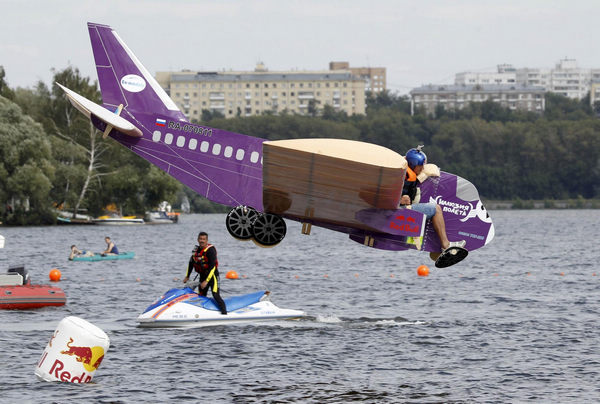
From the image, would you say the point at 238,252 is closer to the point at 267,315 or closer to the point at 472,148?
the point at 267,315

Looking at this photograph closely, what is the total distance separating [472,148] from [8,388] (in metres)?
171

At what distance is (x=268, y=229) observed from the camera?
1997 cm

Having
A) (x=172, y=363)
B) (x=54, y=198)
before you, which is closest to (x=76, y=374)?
(x=172, y=363)

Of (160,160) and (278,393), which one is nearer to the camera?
(160,160)

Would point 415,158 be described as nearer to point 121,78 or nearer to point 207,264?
point 121,78

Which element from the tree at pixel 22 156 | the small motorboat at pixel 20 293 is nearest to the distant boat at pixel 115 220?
the tree at pixel 22 156

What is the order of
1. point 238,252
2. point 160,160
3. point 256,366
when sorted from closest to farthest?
point 160,160
point 256,366
point 238,252

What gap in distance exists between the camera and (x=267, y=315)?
3816 cm

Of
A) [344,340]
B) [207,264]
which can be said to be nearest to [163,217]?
[344,340]

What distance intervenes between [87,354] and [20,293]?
16.4 meters

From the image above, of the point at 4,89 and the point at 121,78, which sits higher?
the point at 4,89

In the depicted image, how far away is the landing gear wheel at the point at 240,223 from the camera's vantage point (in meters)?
19.9

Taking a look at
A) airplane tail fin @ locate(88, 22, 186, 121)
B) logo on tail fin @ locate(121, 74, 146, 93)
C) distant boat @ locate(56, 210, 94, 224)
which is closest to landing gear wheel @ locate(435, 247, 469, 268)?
airplane tail fin @ locate(88, 22, 186, 121)

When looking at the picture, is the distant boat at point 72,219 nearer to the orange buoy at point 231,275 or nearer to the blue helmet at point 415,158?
the orange buoy at point 231,275
